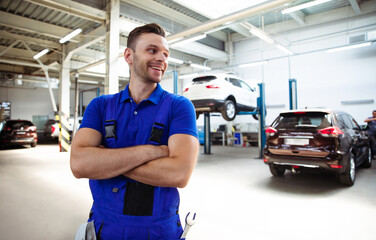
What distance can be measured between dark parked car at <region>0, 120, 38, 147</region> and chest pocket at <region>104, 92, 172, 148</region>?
13297 mm

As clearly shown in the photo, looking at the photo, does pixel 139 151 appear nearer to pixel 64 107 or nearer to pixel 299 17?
pixel 64 107

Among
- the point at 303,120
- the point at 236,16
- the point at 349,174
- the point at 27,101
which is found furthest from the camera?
the point at 27,101

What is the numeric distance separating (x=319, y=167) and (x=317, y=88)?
9126 millimetres

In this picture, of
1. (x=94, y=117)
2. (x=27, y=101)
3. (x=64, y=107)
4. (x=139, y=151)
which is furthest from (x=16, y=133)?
(x=139, y=151)

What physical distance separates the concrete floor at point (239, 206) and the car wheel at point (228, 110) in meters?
2.16

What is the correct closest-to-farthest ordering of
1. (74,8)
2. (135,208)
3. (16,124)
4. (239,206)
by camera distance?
(135,208)
(239,206)
(74,8)
(16,124)

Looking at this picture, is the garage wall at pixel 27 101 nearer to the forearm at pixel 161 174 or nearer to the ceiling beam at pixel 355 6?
the ceiling beam at pixel 355 6

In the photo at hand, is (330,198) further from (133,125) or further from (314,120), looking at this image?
(133,125)

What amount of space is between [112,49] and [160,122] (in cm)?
692

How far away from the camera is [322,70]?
1199cm

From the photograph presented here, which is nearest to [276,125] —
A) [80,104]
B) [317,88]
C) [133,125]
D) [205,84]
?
[205,84]

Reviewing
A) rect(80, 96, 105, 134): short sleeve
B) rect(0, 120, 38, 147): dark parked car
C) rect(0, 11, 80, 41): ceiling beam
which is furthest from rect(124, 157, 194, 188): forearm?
rect(0, 120, 38, 147): dark parked car

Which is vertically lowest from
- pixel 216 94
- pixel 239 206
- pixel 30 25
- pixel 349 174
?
pixel 239 206

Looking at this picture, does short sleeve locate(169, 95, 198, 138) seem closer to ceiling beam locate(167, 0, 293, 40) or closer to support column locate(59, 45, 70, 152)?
ceiling beam locate(167, 0, 293, 40)
